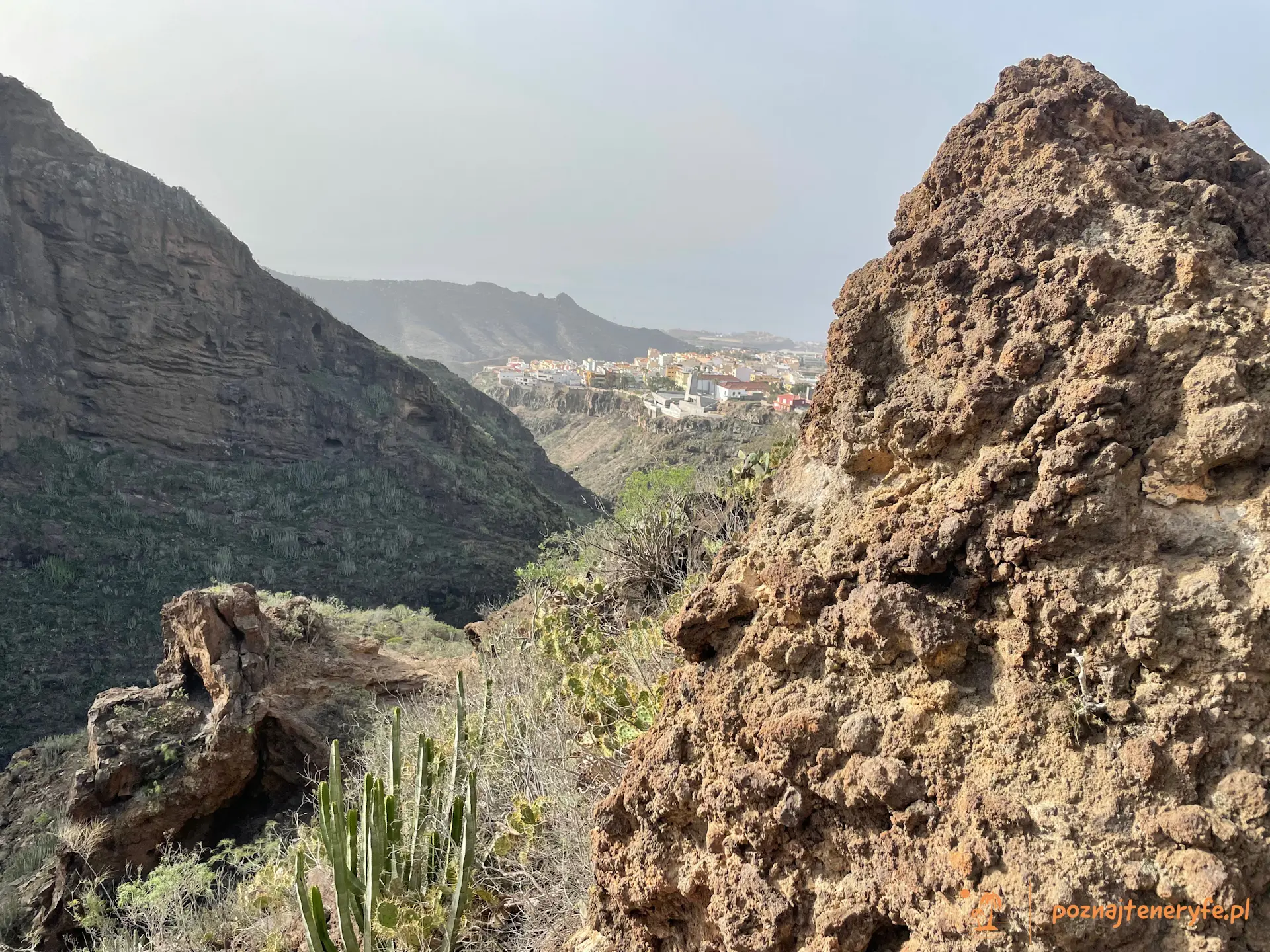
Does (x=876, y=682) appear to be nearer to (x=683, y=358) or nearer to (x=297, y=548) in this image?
(x=297, y=548)

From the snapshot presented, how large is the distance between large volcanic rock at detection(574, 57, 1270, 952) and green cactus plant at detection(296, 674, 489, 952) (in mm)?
1238

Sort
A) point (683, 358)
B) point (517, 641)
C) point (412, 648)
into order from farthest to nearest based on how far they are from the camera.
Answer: point (683, 358)
point (412, 648)
point (517, 641)

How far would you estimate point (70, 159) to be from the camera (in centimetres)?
2522

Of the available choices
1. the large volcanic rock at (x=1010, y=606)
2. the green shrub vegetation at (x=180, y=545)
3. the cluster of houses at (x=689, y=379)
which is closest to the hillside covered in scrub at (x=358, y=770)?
the large volcanic rock at (x=1010, y=606)

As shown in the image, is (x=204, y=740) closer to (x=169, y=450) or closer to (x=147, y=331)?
(x=169, y=450)

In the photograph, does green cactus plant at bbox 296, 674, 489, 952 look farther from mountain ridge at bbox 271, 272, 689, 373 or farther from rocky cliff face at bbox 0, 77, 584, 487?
mountain ridge at bbox 271, 272, 689, 373

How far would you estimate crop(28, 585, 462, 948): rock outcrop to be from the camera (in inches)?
299

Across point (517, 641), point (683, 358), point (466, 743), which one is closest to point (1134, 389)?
point (466, 743)

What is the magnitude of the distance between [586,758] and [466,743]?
179cm

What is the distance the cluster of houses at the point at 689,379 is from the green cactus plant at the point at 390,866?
3479cm

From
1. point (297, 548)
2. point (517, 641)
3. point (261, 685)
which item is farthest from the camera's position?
point (297, 548)

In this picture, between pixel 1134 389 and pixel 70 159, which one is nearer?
pixel 1134 389

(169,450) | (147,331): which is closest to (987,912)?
(169,450)

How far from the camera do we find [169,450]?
965 inches
